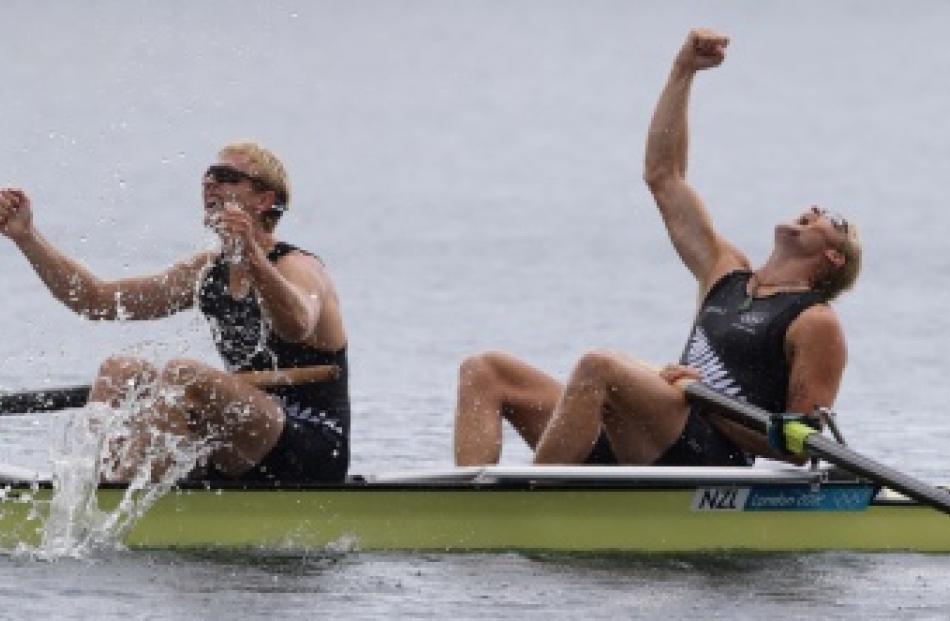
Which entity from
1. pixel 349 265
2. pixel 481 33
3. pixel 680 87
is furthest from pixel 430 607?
pixel 481 33

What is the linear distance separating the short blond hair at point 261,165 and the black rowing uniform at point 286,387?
0.81 ft

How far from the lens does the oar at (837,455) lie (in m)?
14.1

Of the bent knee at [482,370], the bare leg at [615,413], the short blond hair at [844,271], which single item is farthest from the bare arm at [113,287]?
the short blond hair at [844,271]

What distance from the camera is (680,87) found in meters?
15.4

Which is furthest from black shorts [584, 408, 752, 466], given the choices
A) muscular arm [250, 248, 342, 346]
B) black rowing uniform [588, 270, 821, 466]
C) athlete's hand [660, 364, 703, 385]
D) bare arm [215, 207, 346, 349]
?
muscular arm [250, 248, 342, 346]

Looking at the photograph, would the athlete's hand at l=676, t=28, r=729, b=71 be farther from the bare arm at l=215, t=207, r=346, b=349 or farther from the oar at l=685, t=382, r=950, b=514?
the bare arm at l=215, t=207, r=346, b=349

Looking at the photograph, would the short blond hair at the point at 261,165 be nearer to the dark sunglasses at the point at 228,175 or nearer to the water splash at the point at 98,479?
the dark sunglasses at the point at 228,175

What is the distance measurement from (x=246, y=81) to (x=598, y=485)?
69.0 m

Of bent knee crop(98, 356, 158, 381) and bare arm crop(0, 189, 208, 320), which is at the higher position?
bare arm crop(0, 189, 208, 320)

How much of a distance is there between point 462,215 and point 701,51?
26628mm

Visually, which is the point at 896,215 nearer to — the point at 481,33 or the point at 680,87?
the point at 680,87

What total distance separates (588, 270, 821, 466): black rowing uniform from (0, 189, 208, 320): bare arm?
6.43 ft

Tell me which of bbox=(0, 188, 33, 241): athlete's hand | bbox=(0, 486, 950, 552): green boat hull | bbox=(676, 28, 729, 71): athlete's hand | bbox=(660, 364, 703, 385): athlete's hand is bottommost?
bbox=(0, 486, 950, 552): green boat hull

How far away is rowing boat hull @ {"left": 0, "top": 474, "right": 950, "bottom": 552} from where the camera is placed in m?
14.1
